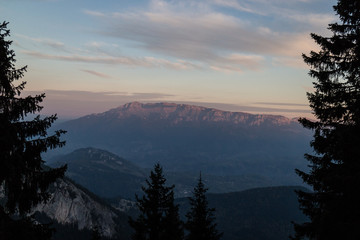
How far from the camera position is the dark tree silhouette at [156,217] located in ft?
84.0

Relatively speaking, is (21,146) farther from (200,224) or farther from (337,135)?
(200,224)

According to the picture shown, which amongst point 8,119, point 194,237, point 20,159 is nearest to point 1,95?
point 8,119

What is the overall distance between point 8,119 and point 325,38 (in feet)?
52.1

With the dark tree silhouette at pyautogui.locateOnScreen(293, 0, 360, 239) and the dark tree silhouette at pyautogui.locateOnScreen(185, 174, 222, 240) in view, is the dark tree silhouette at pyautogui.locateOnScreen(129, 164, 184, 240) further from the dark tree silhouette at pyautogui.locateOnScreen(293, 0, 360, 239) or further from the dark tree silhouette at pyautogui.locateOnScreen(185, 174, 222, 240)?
the dark tree silhouette at pyautogui.locateOnScreen(293, 0, 360, 239)

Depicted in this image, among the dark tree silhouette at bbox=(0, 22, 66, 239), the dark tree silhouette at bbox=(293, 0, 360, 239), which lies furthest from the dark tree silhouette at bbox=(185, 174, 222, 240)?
the dark tree silhouette at bbox=(0, 22, 66, 239)

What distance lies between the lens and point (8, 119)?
1420cm

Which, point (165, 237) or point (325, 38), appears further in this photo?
point (165, 237)

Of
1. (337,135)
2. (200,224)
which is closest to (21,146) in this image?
(337,135)

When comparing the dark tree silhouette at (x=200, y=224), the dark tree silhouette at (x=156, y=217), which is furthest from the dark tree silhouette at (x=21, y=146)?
the dark tree silhouette at (x=200, y=224)

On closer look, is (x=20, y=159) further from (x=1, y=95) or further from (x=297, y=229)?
(x=297, y=229)

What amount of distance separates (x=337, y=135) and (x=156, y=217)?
16722mm

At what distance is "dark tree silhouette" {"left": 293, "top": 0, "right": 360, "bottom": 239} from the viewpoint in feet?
40.7

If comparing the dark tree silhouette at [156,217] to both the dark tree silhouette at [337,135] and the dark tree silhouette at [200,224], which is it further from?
the dark tree silhouette at [337,135]

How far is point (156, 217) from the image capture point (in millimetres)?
25906
